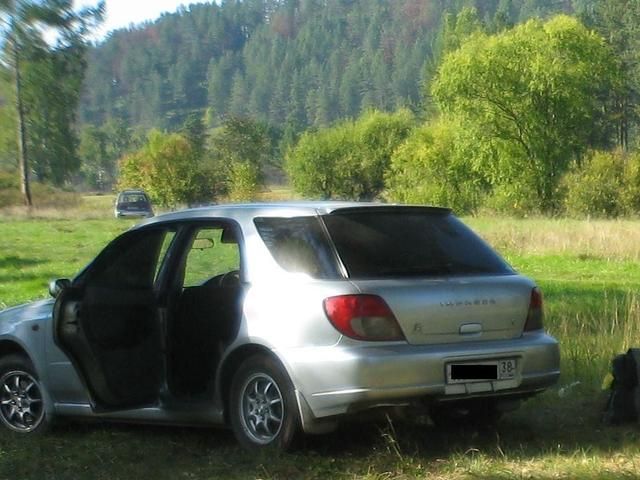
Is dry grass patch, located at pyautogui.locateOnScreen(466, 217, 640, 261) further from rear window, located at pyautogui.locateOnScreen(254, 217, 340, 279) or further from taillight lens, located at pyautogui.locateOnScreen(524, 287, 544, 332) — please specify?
rear window, located at pyautogui.locateOnScreen(254, 217, 340, 279)

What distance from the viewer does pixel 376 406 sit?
624cm

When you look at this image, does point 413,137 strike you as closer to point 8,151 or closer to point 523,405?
point 8,151

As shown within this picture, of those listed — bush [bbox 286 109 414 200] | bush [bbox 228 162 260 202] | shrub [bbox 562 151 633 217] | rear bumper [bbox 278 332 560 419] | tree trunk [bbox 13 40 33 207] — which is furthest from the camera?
bush [bbox 286 109 414 200]

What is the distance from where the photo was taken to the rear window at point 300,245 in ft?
21.5

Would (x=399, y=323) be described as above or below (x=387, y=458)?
above

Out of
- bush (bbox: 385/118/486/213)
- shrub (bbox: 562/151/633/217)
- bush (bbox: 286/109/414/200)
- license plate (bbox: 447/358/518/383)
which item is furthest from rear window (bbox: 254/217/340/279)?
bush (bbox: 286/109/414/200)

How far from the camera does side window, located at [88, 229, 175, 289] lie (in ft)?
25.2

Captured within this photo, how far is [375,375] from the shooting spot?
617 centimetres

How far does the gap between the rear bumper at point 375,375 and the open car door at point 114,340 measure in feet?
3.99

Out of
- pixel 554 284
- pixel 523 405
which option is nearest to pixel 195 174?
pixel 554 284

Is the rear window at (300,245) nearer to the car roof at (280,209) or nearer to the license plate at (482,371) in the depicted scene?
the car roof at (280,209)

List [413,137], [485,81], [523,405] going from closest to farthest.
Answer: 1. [523,405]
2. [485,81]
3. [413,137]

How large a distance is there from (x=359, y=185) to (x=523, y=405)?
80.0 m

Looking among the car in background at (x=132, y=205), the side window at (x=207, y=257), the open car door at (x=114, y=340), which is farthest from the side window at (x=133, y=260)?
the car in background at (x=132, y=205)
